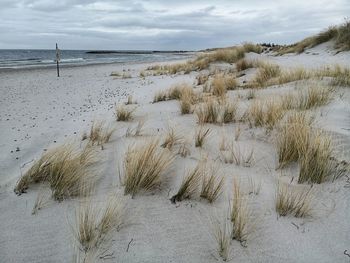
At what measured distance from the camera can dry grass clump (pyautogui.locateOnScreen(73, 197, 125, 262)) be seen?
2340 millimetres

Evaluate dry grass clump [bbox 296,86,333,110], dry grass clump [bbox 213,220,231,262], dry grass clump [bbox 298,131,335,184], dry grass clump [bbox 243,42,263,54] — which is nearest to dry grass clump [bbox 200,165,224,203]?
dry grass clump [bbox 213,220,231,262]

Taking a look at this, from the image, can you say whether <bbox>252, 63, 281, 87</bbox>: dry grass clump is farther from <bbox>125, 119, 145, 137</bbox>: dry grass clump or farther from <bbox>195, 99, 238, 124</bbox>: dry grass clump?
<bbox>125, 119, 145, 137</bbox>: dry grass clump

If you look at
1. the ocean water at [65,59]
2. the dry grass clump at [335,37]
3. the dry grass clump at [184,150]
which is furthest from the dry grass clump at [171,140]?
the ocean water at [65,59]

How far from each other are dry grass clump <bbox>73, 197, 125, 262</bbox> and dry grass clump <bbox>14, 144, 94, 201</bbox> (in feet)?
1.21

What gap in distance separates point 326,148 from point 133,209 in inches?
72.4

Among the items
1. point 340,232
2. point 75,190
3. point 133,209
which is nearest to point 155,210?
point 133,209

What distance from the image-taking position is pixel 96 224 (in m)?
2.50

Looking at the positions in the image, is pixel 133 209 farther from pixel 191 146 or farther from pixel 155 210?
pixel 191 146

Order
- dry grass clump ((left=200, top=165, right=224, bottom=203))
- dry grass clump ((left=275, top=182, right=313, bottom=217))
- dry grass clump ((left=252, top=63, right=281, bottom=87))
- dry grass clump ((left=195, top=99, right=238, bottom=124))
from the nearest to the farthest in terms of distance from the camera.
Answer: dry grass clump ((left=275, top=182, right=313, bottom=217)), dry grass clump ((left=200, top=165, right=224, bottom=203)), dry grass clump ((left=195, top=99, right=238, bottom=124)), dry grass clump ((left=252, top=63, right=281, bottom=87))

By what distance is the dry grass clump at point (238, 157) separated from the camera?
347 centimetres

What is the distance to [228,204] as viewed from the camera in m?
2.78

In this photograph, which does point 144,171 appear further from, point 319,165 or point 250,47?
point 250,47

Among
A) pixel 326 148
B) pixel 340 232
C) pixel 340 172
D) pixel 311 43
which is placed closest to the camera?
pixel 340 232

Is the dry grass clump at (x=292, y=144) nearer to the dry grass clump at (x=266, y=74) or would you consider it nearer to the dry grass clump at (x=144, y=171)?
the dry grass clump at (x=144, y=171)
